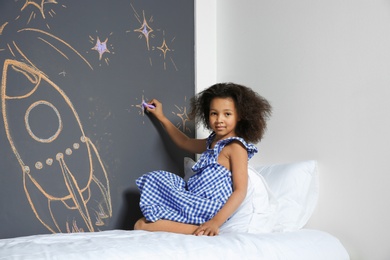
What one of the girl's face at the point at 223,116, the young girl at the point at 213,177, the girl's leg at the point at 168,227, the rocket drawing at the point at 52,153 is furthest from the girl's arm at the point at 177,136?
the girl's leg at the point at 168,227

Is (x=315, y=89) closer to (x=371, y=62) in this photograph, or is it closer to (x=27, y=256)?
(x=371, y=62)

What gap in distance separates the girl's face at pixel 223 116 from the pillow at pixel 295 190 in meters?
0.26

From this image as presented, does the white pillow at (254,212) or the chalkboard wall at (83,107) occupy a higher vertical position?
the chalkboard wall at (83,107)

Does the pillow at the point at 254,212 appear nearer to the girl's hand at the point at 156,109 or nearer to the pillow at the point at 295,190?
the pillow at the point at 295,190

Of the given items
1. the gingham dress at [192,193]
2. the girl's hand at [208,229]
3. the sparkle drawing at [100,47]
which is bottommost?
the girl's hand at [208,229]

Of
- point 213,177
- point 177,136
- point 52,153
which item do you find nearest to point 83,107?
point 52,153

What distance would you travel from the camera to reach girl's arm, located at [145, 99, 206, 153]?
2141 millimetres

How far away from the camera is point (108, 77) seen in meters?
2.00

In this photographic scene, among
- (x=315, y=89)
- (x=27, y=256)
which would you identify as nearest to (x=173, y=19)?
(x=315, y=89)

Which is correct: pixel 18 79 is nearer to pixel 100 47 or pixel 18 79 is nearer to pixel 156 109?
pixel 100 47

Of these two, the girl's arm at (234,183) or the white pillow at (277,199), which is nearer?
the girl's arm at (234,183)

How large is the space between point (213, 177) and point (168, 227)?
24cm

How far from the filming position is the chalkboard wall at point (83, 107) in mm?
1730

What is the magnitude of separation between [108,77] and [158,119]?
295 millimetres
